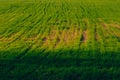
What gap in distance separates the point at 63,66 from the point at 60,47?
4361mm

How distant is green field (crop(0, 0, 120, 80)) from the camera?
17.1 meters

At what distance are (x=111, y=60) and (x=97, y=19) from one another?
1640 centimetres

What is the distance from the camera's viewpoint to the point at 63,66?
714 inches

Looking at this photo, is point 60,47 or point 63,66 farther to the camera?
point 60,47

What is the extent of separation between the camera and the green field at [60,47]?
56.2 ft

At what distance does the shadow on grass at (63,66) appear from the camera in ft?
54.4

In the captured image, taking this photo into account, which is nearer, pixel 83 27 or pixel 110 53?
pixel 110 53

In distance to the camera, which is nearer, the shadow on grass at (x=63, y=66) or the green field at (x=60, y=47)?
the shadow on grass at (x=63, y=66)

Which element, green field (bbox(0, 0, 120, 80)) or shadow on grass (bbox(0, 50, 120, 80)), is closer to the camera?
shadow on grass (bbox(0, 50, 120, 80))

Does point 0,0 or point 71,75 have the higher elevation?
point 0,0

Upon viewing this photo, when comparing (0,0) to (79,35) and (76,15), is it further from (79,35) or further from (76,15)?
(79,35)

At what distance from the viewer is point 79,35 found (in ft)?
86.9

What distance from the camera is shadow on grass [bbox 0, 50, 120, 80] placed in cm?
1659

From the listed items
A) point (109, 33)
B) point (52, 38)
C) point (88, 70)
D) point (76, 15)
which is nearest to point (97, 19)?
point (76, 15)
